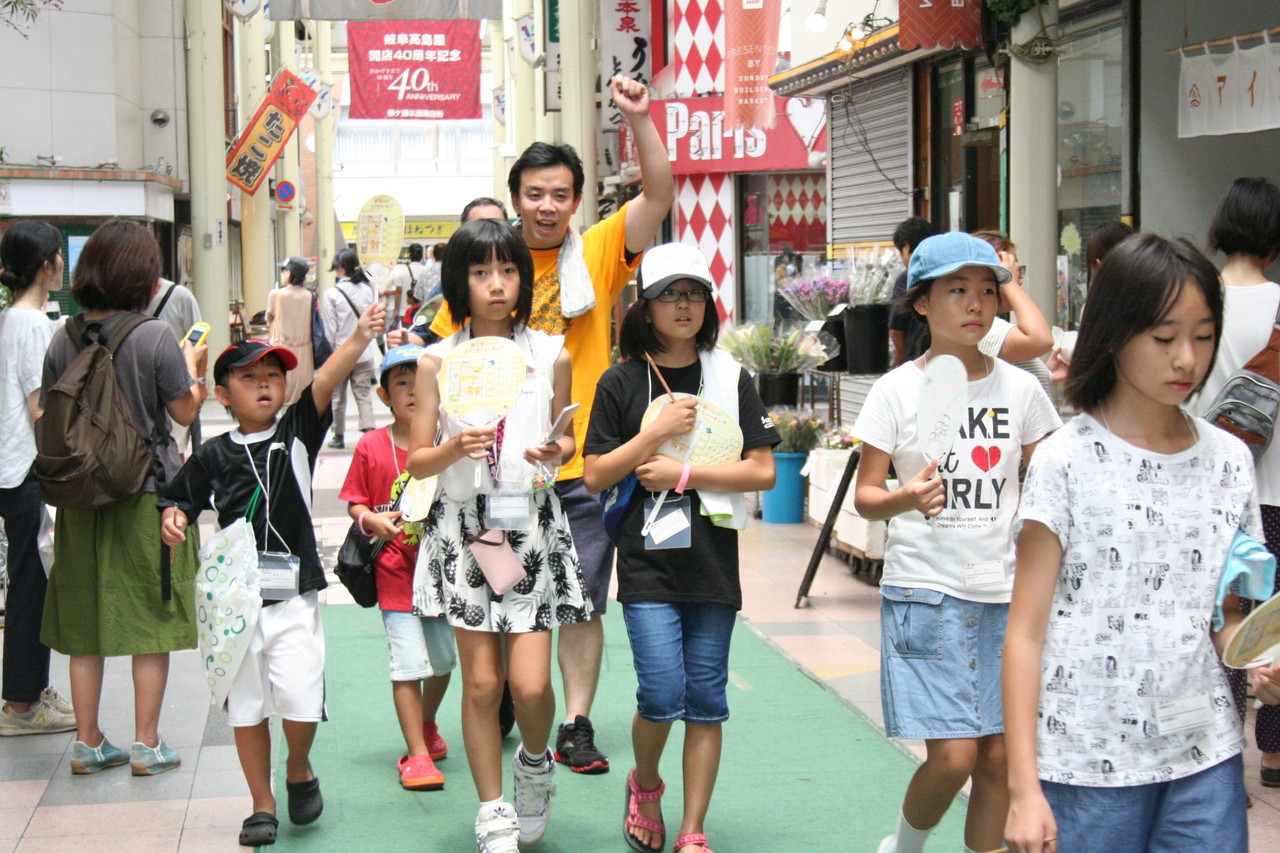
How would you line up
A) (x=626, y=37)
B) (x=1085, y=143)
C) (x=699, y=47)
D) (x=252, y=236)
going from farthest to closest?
(x=252, y=236), (x=699, y=47), (x=626, y=37), (x=1085, y=143)

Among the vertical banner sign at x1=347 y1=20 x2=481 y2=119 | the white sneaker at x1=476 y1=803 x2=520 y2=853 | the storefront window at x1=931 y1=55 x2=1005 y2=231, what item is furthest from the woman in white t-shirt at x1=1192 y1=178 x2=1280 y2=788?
the vertical banner sign at x1=347 y1=20 x2=481 y2=119

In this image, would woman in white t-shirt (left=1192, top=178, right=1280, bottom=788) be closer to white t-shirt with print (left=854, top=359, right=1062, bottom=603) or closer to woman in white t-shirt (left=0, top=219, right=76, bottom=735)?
white t-shirt with print (left=854, top=359, right=1062, bottom=603)

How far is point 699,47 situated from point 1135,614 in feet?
51.0

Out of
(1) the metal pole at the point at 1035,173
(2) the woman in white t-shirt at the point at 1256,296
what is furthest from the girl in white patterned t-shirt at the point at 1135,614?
(1) the metal pole at the point at 1035,173

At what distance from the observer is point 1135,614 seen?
2.49m

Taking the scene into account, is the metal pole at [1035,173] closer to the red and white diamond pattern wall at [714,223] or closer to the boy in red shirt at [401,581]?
the boy in red shirt at [401,581]

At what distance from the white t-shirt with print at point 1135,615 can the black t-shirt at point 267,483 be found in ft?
8.43

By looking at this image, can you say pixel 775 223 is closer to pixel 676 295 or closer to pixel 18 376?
pixel 18 376

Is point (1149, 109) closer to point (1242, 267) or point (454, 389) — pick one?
point (1242, 267)

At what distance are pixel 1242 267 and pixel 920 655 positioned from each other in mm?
2166

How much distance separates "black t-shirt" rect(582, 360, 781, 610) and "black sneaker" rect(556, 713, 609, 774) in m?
1.19

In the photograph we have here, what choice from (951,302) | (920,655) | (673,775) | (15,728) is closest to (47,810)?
(15,728)

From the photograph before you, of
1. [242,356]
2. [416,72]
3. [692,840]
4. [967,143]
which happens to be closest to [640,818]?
[692,840]

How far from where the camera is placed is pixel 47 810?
15.7 feet
